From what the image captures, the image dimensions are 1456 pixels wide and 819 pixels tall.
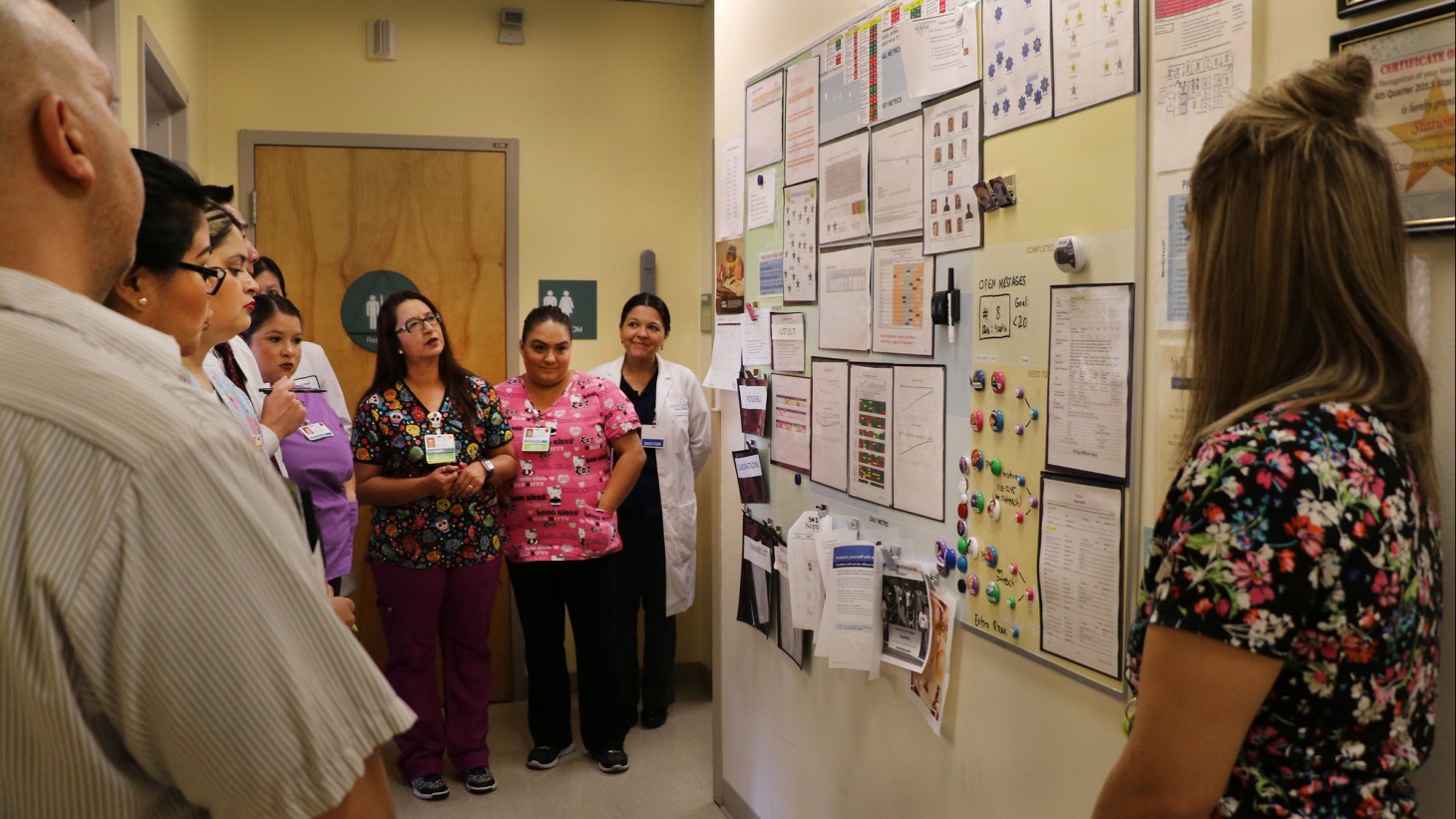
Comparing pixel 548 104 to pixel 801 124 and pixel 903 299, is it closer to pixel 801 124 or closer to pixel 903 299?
pixel 801 124

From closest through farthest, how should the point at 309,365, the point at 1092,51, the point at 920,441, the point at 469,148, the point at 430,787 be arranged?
the point at 1092,51
the point at 920,441
the point at 430,787
the point at 309,365
the point at 469,148

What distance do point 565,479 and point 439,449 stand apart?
43 cm

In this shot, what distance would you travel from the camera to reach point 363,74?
415 cm

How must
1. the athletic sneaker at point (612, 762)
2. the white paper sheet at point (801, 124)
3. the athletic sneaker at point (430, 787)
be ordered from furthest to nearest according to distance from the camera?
the athletic sneaker at point (612, 762)
the athletic sneaker at point (430, 787)
the white paper sheet at point (801, 124)

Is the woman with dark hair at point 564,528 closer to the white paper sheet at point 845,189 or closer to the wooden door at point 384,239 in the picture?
the wooden door at point 384,239

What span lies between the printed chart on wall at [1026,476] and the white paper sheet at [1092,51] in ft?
0.70

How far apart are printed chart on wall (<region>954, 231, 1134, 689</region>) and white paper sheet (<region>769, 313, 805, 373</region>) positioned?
2.25 feet

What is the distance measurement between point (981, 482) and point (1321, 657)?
34.8 inches

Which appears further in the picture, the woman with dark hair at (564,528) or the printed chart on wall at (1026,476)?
the woman with dark hair at (564,528)

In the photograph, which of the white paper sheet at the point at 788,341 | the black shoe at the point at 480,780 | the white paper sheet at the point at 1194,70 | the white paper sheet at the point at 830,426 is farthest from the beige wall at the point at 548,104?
the white paper sheet at the point at 1194,70

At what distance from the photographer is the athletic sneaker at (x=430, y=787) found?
11.2ft

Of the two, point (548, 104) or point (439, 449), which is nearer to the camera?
point (439, 449)

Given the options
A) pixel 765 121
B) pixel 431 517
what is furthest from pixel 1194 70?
pixel 431 517

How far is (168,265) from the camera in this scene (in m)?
1.71
